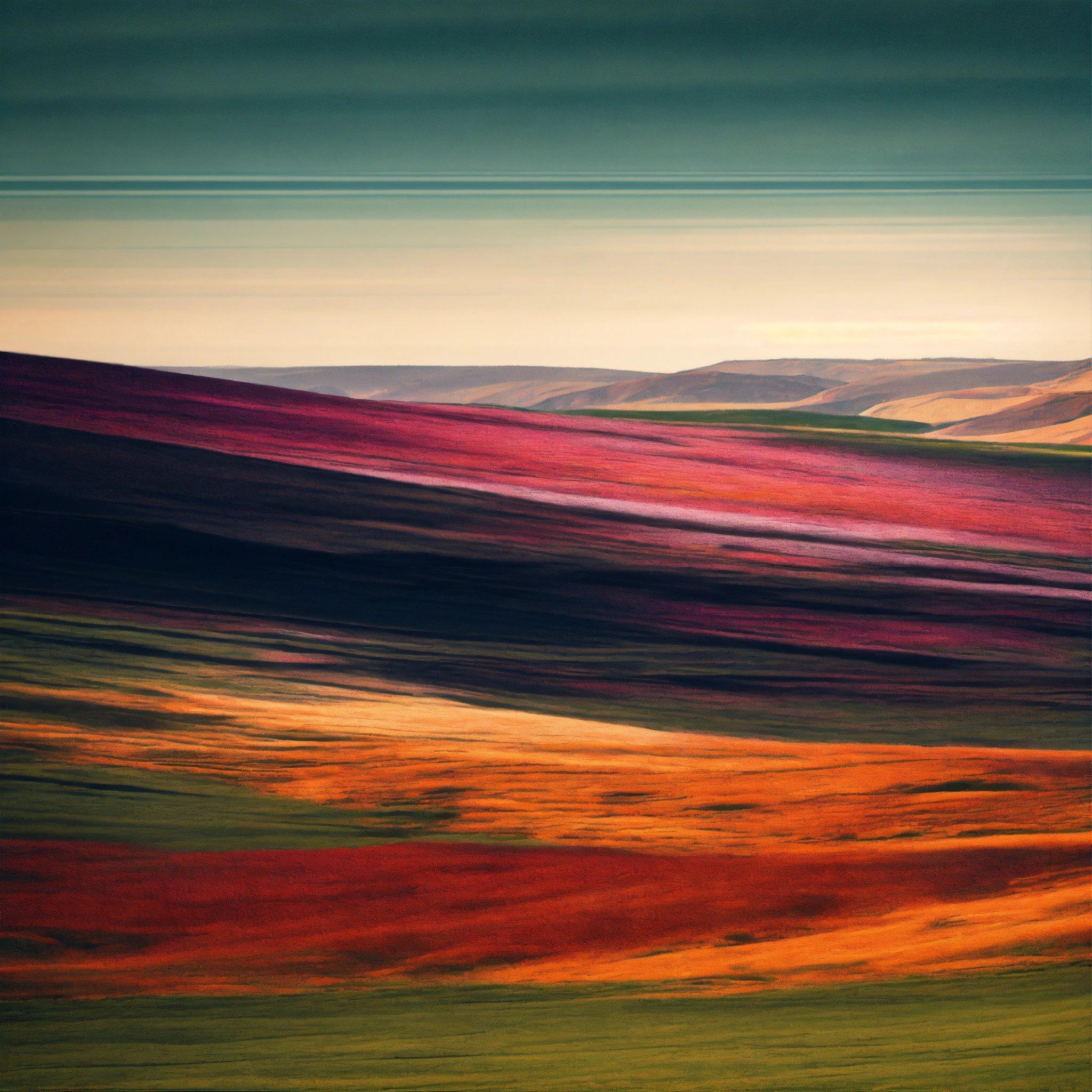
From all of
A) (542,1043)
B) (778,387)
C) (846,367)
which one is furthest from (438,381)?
(542,1043)

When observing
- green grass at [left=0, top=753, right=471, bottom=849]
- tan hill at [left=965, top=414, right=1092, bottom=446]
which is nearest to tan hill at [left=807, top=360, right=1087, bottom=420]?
tan hill at [left=965, top=414, right=1092, bottom=446]

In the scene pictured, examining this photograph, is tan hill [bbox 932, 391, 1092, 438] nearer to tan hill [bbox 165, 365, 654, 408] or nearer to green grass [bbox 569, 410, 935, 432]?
green grass [bbox 569, 410, 935, 432]

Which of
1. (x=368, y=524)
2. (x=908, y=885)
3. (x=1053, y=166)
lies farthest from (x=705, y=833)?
(x=1053, y=166)

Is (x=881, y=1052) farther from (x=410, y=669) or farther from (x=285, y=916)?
(x=410, y=669)

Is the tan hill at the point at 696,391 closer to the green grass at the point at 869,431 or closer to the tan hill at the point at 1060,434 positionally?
the green grass at the point at 869,431

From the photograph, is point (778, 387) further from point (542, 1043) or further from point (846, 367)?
point (542, 1043)

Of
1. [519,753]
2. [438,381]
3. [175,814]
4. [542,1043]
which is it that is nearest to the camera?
[542,1043]
